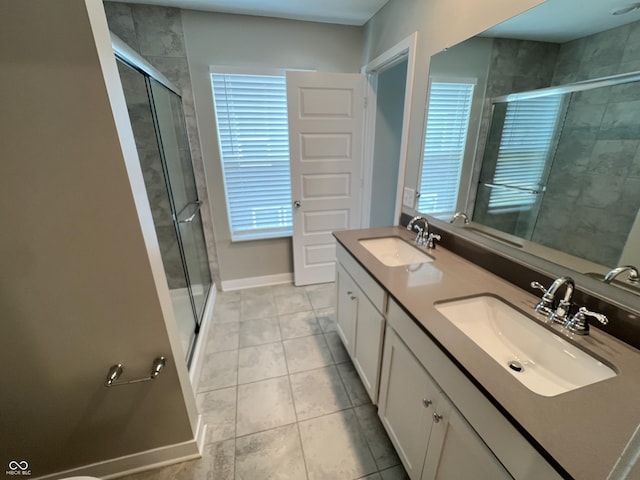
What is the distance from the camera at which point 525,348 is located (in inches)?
38.3

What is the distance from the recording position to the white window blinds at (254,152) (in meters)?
2.32

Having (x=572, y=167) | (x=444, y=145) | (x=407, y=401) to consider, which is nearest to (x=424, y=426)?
(x=407, y=401)

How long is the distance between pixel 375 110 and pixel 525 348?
87.8 inches

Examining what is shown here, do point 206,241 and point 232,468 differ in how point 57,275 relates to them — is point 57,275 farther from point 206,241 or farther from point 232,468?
point 206,241

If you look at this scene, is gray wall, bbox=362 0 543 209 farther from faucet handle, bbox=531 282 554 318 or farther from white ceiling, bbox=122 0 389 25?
A: faucet handle, bbox=531 282 554 318

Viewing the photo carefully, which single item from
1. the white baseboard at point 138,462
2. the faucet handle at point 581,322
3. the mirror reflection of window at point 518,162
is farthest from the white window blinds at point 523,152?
the white baseboard at point 138,462

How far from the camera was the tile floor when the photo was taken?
128 cm

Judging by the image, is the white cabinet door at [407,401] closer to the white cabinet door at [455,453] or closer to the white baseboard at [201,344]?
the white cabinet door at [455,453]

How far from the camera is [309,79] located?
2.28 metres

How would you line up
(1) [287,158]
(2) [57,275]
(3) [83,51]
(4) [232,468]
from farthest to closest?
(1) [287,158], (4) [232,468], (2) [57,275], (3) [83,51]

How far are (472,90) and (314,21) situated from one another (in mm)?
1596

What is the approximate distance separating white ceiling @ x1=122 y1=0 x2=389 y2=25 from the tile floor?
2479mm

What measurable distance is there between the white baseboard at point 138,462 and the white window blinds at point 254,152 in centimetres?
174

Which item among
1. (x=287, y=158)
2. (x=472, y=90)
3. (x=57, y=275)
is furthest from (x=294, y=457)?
(x=287, y=158)
